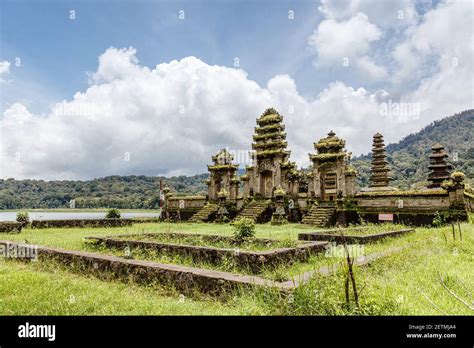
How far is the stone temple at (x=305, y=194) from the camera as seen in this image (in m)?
20.4

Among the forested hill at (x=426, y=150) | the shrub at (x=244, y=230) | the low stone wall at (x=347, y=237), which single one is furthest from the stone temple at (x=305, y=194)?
the forested hill at (x=426, y=150)

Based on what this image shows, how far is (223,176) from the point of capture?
103 ft

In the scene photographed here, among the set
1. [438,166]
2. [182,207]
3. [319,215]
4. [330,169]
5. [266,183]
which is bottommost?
[319,215]

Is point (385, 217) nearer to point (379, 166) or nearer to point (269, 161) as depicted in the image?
point (269, 161)

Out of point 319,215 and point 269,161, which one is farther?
point 269,161

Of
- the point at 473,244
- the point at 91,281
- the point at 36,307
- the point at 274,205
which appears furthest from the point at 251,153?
the point at 36,307

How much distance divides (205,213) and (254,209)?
4.55 m

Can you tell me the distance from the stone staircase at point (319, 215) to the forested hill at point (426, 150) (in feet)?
142

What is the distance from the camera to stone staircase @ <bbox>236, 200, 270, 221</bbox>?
87.7 ft

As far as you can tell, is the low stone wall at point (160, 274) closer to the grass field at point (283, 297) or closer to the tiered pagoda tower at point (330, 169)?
the grass field at point (283, 297)

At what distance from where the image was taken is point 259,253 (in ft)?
24.7

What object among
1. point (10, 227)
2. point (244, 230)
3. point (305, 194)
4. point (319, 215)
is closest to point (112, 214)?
point (10, 227)
